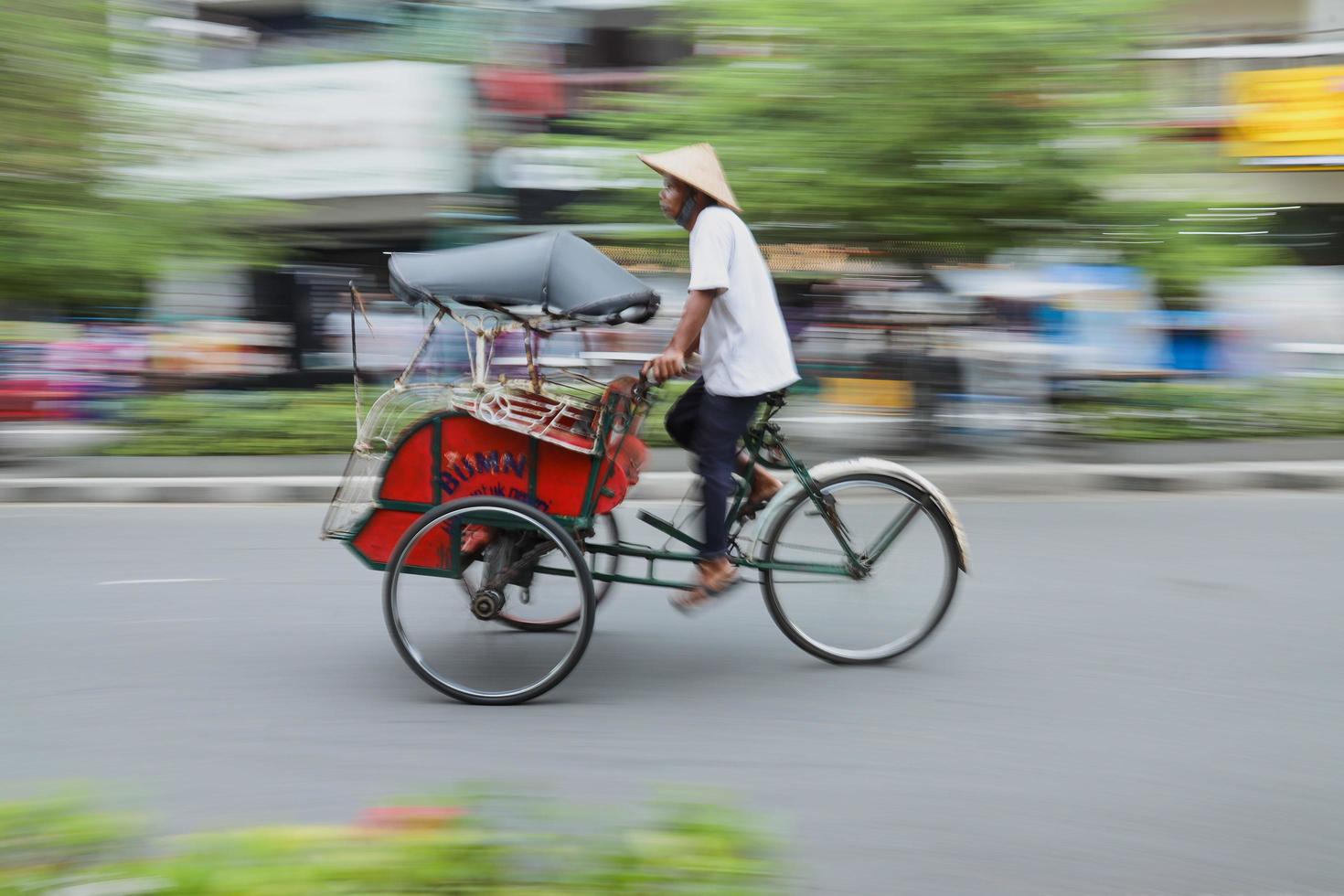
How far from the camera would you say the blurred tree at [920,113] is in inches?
350

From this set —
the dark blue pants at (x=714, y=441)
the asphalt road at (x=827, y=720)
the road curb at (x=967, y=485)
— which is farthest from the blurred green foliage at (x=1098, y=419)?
the dark blue pants at (x=714, y=441)

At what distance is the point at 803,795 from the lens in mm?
3684

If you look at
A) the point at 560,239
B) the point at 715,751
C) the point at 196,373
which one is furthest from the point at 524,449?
the point at 196,373

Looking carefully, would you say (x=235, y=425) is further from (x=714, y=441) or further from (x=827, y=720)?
(x=827, y=720)

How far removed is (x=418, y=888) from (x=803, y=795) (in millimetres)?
1912

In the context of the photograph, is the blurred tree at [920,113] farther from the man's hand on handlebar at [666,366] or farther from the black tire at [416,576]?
the black tire at [416,576]

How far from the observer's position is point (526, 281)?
4.25 m

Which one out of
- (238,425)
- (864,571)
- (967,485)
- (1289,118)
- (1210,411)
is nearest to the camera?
(864,571)

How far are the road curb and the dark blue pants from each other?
3.90 m

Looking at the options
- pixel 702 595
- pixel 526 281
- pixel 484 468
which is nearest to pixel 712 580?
pixel 702 595

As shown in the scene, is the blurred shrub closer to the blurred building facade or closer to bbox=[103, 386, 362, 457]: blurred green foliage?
bbox=[103, 386, 362, 457]: blurred green foliage

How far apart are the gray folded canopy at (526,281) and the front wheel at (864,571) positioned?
989mm

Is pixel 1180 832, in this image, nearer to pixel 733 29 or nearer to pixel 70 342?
pixel 733 29

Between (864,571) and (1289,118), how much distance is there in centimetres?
1203
